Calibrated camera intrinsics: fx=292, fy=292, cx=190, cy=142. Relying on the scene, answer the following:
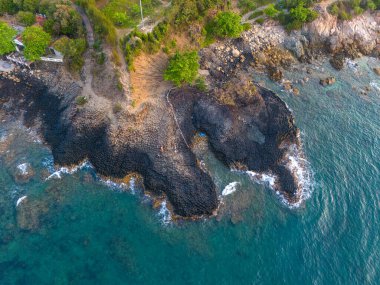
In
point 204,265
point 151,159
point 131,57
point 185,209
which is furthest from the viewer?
point 131,57

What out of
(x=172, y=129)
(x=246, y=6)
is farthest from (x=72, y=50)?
(x=246, y=6)

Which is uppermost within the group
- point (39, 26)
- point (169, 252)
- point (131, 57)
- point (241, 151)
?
point (39, 26)

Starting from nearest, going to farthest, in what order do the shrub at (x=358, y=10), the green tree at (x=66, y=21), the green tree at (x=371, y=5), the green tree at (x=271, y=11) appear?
the green tree at (x=66, y=21), the green tree at (x=271, y=11), the shrub at (x=358, y=10), the green tree at (x=371, y=5)

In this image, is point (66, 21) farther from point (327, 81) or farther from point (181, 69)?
point (327, 81)

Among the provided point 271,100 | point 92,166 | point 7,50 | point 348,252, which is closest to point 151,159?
point 92,166

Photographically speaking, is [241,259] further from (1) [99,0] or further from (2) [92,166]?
(1) [99,0]

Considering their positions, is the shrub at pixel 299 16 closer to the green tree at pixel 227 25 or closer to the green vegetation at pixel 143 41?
the green tree at pixel 227 25

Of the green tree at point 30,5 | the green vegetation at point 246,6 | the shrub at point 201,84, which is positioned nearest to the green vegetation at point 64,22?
the green tree at point 30,5
